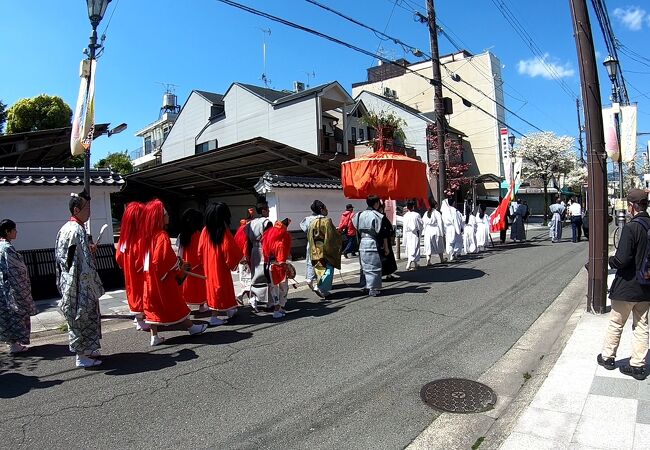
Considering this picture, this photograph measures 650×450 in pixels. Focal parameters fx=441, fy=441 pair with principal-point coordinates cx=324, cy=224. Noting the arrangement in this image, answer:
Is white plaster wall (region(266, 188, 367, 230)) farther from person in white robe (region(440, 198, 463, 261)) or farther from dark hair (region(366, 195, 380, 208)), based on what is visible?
dark hair (region(366, 195, 380, 208))

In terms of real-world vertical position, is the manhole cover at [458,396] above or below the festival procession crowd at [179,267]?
below

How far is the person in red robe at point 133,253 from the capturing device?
5.46 meters

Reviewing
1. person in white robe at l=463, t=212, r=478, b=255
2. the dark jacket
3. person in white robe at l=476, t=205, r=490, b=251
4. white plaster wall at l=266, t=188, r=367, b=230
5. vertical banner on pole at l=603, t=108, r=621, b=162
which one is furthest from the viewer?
person in white robe at l=476, t=205, r=490, b=251

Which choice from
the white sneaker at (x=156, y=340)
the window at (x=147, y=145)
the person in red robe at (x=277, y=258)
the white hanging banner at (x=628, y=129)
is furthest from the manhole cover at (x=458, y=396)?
the window at (x=147, y=145)

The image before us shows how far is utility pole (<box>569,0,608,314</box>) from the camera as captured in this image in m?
6.48

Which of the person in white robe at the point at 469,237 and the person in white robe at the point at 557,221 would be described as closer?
the person in white robe at the point at 469,237

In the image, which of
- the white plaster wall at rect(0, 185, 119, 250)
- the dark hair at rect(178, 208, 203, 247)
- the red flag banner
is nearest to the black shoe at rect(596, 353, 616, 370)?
the dark hair at rect(178, 208, 203, 247)

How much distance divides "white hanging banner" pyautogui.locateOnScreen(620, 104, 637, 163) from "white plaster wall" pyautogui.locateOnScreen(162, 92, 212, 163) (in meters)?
25.6

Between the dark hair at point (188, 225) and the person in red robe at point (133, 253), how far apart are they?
1.56 meters

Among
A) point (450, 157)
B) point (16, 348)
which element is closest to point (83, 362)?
point (16, 348)

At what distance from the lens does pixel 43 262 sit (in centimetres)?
951

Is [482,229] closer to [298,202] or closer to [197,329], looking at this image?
[298,202]

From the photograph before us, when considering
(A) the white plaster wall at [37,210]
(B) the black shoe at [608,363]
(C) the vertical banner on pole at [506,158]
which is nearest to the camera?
(B) the black shoe at [608,363]

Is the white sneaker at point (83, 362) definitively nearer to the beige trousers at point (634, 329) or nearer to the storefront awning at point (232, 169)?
the beige trousers at point (634, 329)
